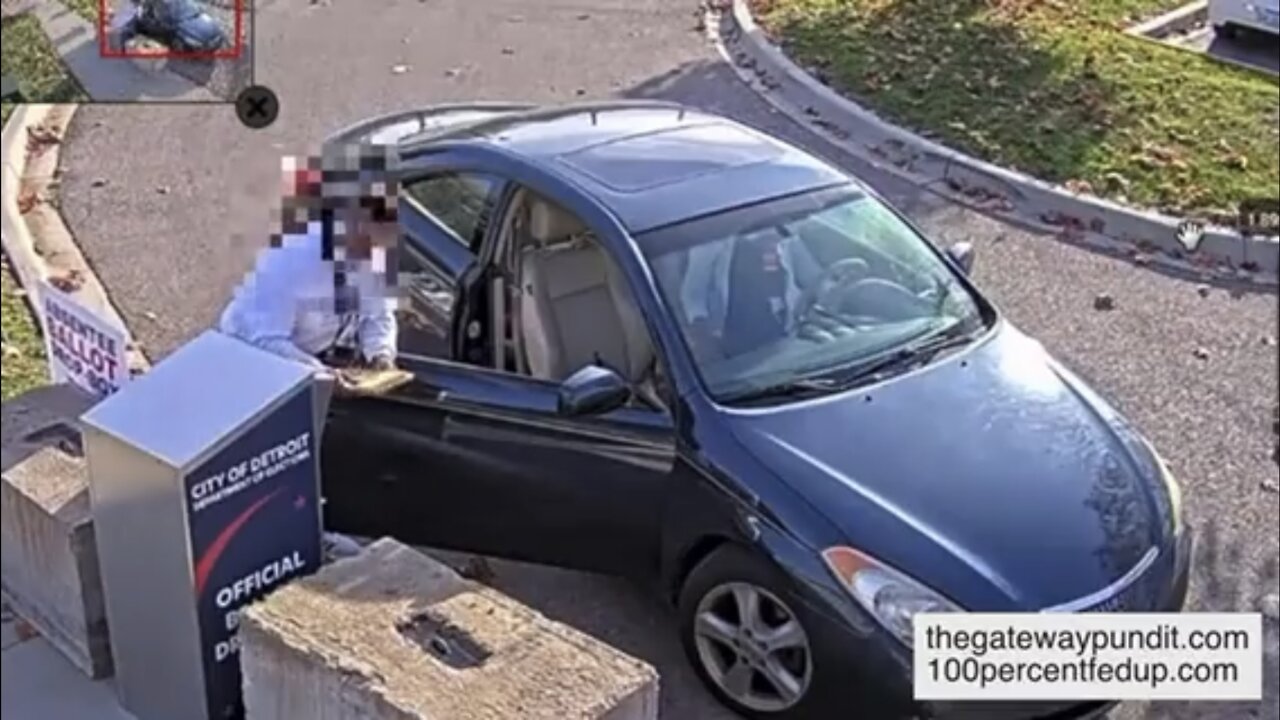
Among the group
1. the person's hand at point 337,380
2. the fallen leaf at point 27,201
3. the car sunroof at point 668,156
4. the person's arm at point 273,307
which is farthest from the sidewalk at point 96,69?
the car sunroof at point 668,156

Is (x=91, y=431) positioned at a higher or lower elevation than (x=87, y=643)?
higher

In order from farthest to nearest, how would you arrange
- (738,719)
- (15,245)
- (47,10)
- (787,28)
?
1. (15,245)
2. (738,719)
3. (787,28)
4. (47,10)

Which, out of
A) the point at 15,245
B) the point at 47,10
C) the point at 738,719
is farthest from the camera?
the point at 15,245

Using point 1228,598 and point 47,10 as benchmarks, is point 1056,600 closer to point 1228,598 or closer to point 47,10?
point 1228,598

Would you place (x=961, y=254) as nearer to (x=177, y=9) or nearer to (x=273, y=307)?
(x=273, y=307)

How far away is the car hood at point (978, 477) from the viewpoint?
139 inches

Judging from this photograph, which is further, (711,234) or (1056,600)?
(711,234)

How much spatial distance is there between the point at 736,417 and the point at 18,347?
186cm

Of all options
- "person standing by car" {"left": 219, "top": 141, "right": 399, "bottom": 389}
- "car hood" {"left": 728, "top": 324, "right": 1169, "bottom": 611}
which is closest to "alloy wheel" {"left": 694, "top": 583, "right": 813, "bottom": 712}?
"car hood" {"left": 728, "top": 324, "right": 1169, "bottom": 611}

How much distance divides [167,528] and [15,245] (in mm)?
1054

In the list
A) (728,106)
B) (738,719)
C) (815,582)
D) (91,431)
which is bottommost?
(738,719)

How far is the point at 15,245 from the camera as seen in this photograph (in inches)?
166

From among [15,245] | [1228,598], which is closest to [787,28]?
[1228,598]

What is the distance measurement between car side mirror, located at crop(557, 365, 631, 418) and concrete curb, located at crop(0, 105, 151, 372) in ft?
2.84
